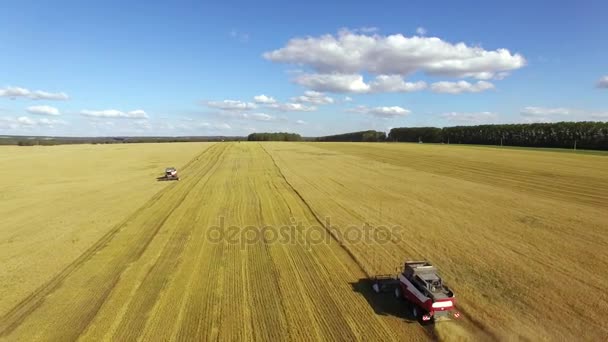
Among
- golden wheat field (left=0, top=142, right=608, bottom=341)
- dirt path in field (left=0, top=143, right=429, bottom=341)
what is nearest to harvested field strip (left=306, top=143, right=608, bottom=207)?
golden wheat field (left=0, top=142, right=608, bottom=341)

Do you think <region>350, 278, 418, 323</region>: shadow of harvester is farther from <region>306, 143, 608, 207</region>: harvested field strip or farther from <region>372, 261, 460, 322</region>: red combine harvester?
<region>306, 143, 608, 207</region>: harvested field strip

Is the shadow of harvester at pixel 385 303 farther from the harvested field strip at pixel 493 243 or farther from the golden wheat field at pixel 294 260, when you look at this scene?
the harvested field strip at pixel 493 243

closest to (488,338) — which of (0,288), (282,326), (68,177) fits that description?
(282,326)

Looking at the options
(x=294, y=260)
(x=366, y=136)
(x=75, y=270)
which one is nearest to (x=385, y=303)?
(x=294, y=260)

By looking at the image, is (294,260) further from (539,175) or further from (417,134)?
(417,134)

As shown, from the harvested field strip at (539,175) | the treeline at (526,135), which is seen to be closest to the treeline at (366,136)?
the treeline at (526,135)

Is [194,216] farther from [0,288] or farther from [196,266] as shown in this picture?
[0,288]
